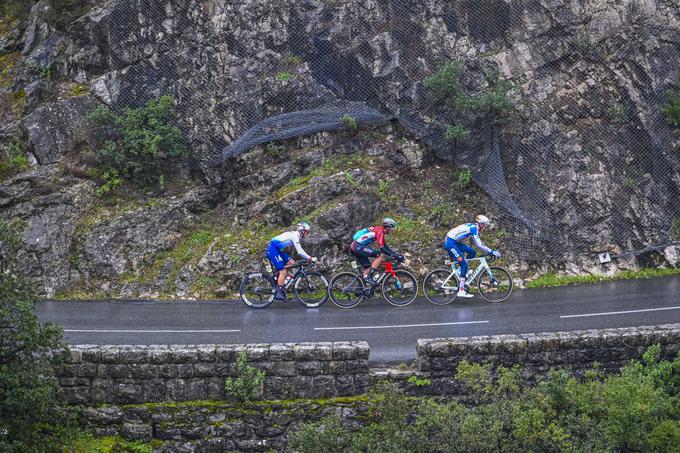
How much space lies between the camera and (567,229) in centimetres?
1744

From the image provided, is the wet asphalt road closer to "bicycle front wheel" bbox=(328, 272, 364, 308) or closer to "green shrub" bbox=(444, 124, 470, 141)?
"bicycle front wheel" bbox=(328, 272, 364, 308)

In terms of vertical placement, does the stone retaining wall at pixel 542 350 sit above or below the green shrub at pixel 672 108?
below

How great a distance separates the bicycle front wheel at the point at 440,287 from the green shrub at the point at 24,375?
316 inches

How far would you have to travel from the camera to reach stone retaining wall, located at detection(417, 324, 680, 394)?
32.9 feet

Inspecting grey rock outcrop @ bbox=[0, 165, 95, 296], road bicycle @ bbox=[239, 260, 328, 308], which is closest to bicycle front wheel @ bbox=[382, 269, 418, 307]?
road bicycle @ bbox=[239, 260, 328, 308]

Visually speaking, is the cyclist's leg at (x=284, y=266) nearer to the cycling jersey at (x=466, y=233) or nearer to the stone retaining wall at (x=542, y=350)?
the cycling jersey at (x=466, y=233)

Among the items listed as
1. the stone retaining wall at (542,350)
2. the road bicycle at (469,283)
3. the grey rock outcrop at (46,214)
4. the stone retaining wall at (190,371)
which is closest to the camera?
the stone retaining wall at (190,371)

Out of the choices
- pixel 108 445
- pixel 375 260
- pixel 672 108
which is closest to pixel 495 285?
pixel 375 260

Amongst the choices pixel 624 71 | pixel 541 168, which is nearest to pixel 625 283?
pixel 541 168

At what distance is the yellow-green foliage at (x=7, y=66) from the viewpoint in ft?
68.7

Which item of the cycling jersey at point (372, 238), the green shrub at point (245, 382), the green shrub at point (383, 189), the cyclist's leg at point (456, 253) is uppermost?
the green shrub at point (383, 189)

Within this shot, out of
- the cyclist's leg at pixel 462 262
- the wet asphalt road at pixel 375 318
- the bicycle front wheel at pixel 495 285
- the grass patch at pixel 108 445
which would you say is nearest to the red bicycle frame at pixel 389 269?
the wet asphalt road at pixel 375 318

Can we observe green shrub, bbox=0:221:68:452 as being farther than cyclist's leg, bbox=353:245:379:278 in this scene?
No

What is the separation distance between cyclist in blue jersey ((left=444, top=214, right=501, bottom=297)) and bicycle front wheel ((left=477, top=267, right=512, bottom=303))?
364 mm
